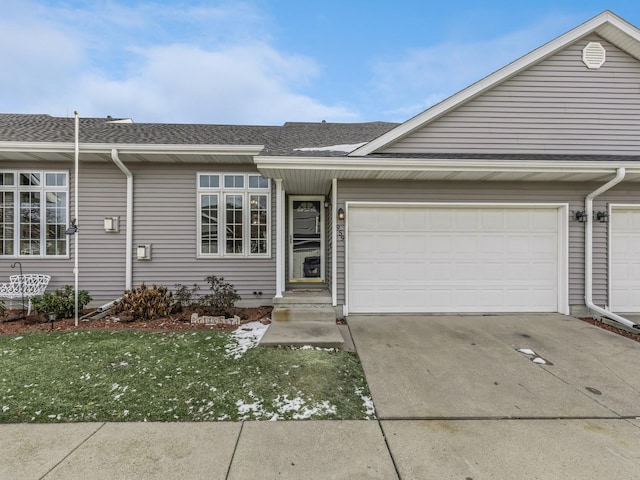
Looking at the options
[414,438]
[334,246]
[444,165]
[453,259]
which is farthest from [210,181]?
[414,438]

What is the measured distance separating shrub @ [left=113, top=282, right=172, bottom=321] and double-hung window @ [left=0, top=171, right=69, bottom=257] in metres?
2.10

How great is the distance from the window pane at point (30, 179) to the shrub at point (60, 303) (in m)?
2.40

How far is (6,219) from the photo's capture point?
248 inches

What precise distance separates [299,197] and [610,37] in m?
6.78

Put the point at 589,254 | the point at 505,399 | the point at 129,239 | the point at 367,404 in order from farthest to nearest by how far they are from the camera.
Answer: the point at 129,239, the point at 589,254, the point at 505,399, the point at 367,404

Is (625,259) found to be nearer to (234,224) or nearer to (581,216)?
(581,216)

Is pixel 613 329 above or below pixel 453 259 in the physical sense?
below

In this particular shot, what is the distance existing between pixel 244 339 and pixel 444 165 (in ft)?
13.8

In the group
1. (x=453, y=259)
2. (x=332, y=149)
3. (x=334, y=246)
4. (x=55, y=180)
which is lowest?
(x=453, y=259)

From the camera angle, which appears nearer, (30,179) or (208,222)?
(30,179)

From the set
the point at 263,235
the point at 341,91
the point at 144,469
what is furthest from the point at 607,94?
the point at 341,91

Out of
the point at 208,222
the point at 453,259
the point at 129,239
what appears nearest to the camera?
the point at 453,259

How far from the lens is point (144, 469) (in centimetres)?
205

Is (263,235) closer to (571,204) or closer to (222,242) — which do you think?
(222,242)
